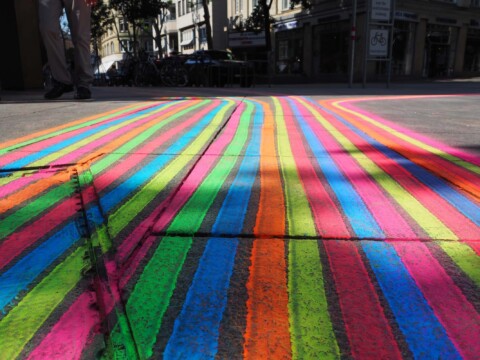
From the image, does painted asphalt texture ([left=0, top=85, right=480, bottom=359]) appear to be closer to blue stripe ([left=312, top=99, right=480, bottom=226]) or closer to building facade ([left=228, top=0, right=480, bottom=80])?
blue stripe ([left=312, top=99, right=480, bottom=226])

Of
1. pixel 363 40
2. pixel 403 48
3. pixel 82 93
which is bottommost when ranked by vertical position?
pixel 82 93

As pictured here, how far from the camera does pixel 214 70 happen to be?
1563 centimetres

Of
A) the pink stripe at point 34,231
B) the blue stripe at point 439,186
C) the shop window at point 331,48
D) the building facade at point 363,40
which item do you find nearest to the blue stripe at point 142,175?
the pink stripe at point 34,231

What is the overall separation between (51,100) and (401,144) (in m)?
5.22

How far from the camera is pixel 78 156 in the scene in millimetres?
2666

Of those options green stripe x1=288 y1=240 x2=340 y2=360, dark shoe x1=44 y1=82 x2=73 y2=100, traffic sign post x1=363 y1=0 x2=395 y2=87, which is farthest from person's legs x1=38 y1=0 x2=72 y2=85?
traffic sign post x1=363 y1=0 x2=395 y2=87

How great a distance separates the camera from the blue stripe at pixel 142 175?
1.83m

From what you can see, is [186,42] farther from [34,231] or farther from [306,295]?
[306,295]

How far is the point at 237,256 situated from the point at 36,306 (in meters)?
0.57

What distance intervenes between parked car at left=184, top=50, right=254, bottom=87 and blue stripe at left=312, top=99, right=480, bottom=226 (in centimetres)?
1284

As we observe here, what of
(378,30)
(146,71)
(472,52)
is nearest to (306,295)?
(378,30)

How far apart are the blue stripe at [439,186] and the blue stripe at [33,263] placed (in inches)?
58.9

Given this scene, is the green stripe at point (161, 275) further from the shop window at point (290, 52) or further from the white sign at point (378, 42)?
the shop window at point (290, 52)

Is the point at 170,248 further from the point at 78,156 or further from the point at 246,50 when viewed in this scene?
the point at 246,50
